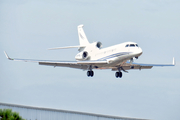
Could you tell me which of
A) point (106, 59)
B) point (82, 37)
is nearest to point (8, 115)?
point (106, 59)

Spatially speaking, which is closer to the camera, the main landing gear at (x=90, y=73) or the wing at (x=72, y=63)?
the wing at (x=72, y=63)

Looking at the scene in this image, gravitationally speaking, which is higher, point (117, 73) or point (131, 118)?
point (117, 73)

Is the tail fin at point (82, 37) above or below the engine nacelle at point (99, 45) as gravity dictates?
above

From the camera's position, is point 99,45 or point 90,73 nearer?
point 90,73

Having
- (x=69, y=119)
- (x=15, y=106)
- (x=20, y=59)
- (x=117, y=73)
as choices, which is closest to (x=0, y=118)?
Answer: (x=69, y=119)

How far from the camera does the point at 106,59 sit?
43.9m

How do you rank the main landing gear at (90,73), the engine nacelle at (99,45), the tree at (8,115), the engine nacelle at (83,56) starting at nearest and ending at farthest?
the tree at (8,115), the main landing gear at (90,73), the engine nacelle at (99,45), the engine nacelle at (83,56)

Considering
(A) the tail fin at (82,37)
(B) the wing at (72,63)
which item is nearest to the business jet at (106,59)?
(B) the wing at (72,63)

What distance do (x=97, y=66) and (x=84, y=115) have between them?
988 cm

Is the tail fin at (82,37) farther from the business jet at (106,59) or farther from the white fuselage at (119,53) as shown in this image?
the white fuselage at (119,53)

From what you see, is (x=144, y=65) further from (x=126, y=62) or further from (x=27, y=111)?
(x=27, y=111)

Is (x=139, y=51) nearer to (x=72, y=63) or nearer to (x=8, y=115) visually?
(x=72, y=63)

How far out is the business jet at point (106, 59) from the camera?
136 feet

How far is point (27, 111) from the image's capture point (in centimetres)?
4219
